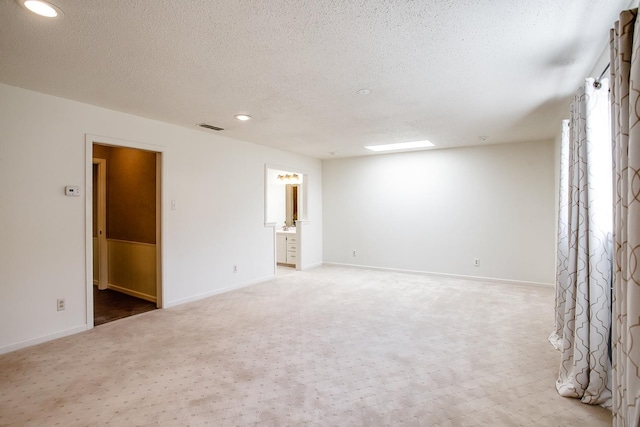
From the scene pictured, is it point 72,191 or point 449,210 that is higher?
point 72,191

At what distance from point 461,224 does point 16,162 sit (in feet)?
19.9

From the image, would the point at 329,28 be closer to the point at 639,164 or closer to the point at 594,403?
the point at 639,164

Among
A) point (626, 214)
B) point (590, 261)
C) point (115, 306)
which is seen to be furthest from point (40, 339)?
point (590, 261)

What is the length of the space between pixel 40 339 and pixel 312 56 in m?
3.58

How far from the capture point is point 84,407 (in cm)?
213

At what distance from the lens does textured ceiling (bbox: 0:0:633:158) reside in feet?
6.03

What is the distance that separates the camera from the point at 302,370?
2602mm

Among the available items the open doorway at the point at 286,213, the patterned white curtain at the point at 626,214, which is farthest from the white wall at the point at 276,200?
the patterned white curtain at the point at 626,214

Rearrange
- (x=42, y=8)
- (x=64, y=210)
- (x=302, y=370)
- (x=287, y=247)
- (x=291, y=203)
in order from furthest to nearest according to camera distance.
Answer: (x=291, y=203)
(x=287, y=247)
(x=64, y=210)
(x=302, y=370)
(x=42, y=8)

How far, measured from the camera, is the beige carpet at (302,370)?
→ 2053 mm

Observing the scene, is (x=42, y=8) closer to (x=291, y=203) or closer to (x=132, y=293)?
(x=132, y=293)

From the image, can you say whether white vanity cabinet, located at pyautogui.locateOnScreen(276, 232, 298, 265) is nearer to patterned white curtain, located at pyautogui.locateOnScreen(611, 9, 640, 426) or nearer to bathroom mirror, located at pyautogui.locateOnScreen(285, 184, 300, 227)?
bathroom mirror, located at pyautogui.locateOnScreen(285, 184, 300, 227)

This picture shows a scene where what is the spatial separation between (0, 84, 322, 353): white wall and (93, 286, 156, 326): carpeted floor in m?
0.35

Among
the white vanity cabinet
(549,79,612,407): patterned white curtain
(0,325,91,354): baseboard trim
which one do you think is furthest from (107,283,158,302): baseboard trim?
(549,79,612,407): patterned white curtain
